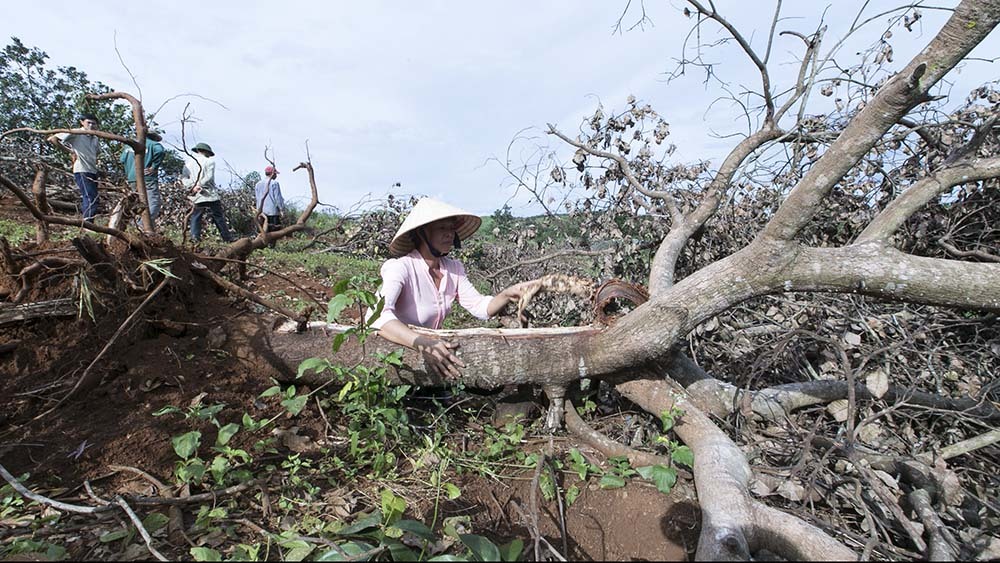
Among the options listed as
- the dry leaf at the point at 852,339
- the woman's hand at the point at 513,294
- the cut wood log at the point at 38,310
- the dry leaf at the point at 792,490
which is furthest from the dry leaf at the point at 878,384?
the cut wood log at the point at 38,310

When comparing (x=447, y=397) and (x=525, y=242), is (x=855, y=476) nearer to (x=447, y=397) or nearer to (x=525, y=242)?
(x=447, y=397)

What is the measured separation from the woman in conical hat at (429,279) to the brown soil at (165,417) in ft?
2.39

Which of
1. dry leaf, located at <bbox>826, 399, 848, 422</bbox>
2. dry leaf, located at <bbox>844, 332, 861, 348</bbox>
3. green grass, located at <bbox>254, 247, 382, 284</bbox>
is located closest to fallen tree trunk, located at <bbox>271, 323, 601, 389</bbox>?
dry leaf, located at <bbox>826, 399, 848, 422</bbox>

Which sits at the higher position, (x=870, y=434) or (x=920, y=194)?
(x=920, y=194)

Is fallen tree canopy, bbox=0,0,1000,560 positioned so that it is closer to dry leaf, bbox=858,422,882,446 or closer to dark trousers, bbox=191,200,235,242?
dry leaf, bbox=858,422,882,446

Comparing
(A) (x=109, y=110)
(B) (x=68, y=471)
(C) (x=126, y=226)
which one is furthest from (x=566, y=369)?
(A) (x=109, y=110)

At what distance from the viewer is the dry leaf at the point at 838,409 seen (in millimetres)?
2514

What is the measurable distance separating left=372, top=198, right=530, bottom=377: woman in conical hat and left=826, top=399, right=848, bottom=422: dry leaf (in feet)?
6.11

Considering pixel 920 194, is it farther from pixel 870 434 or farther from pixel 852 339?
pixel 870 434

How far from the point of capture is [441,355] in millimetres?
2363

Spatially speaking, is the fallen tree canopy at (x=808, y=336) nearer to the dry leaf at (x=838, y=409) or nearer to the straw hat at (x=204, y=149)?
the dry leaf at (x=838, y=409)

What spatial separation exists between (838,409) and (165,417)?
3.51 metres

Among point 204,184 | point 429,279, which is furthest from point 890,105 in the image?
point 204,184

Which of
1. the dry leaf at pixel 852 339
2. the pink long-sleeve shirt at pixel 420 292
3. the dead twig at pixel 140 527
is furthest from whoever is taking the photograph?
the dry leaf at pixel 852 339
